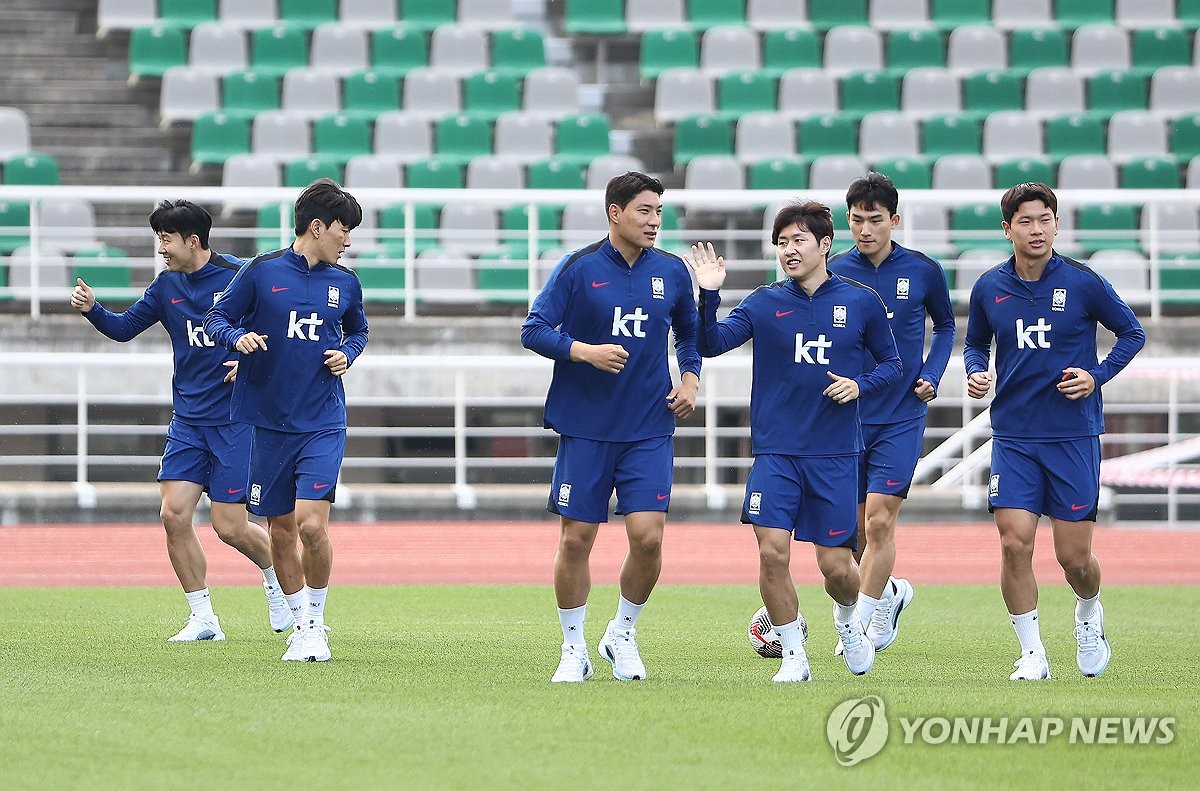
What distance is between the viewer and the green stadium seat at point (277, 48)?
21.5 m

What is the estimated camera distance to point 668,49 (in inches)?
866

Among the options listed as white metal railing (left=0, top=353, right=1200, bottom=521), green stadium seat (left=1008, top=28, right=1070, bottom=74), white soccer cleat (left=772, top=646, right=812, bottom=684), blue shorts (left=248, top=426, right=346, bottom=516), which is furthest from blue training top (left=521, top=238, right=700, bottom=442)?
green stadium seat (left=1008, top=28, right=1070, bottom=74)

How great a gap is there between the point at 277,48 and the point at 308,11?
1.15 meters

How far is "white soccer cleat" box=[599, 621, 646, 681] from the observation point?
7367 mm

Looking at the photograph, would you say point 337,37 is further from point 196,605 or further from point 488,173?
point 196,605

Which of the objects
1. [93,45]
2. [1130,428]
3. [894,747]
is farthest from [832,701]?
[93,45]

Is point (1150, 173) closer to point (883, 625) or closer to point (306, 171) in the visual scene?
point (306, 171)

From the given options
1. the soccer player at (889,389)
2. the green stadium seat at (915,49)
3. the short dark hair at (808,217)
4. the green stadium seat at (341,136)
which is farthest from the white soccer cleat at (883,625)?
the green stadium seat at (915,49)

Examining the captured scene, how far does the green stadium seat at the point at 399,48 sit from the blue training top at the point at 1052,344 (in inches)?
592

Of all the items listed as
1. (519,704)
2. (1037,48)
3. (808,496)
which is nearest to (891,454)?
(808,496)

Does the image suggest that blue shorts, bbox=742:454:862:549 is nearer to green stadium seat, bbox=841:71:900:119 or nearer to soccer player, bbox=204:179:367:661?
soccer player, bbox=204:179:367:661

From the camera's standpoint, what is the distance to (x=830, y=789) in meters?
5.01

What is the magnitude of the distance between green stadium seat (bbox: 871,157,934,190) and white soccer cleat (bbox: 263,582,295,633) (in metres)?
12.1

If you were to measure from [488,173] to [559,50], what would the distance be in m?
4.30
